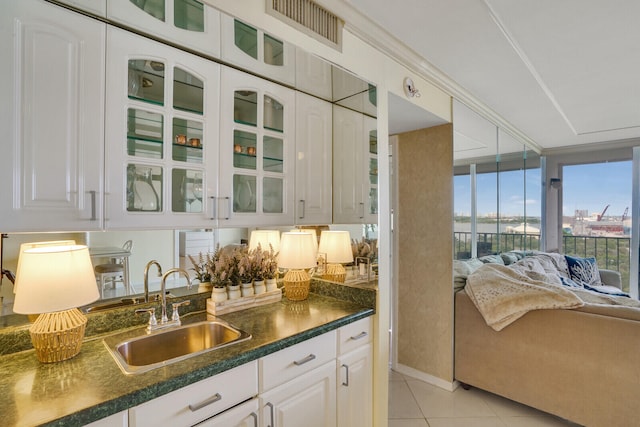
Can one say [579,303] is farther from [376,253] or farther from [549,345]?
[376,253]

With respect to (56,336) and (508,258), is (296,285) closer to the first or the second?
(56,336)

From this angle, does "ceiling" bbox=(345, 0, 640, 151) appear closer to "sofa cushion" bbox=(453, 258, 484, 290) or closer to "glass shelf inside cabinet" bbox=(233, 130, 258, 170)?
"glass shelf inside cabinet" bbox=(233, 130, 258, 170)

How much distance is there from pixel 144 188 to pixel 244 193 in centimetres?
47

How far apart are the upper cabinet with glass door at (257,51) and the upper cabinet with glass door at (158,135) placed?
141 mm

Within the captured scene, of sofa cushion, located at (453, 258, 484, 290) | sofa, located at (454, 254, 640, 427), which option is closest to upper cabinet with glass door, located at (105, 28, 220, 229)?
sofa cushion, located at (453, 258, 484, 290)

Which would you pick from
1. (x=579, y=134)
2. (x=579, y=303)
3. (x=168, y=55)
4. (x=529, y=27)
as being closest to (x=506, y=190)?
(x=579, y=134)

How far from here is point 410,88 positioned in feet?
7.47

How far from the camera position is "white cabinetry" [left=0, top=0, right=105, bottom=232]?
3.33ft

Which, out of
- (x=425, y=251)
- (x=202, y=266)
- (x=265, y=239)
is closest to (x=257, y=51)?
(x=265, y=239)

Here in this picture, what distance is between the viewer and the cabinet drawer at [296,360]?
1.37 metres

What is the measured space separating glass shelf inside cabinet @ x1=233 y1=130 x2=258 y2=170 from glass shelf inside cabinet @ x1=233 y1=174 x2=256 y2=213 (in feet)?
0.21

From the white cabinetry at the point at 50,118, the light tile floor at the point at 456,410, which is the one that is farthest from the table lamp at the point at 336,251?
the white cabinetry at the point at 50,118

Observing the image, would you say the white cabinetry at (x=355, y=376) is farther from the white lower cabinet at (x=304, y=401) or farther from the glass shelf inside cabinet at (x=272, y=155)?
the glass shelf inside cabinet at (x=272, y=155)

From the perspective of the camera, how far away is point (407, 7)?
1698 millimetres
